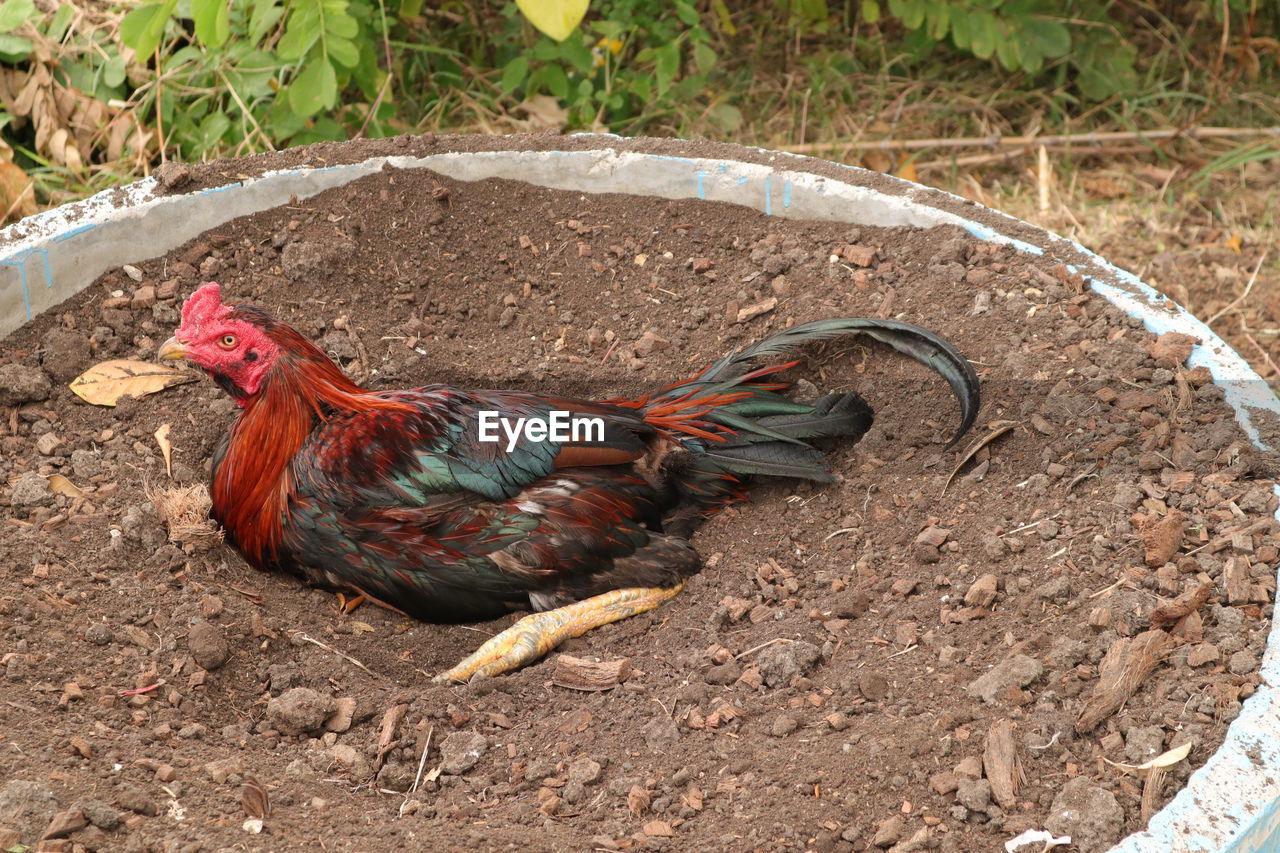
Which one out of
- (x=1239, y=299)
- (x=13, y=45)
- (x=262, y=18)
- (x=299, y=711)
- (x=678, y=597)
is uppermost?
(x=262, y=18)

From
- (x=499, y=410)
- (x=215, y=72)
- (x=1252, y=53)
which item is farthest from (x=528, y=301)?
(x=1252, y=53)

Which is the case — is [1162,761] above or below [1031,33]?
below

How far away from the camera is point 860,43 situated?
6715 millimetres

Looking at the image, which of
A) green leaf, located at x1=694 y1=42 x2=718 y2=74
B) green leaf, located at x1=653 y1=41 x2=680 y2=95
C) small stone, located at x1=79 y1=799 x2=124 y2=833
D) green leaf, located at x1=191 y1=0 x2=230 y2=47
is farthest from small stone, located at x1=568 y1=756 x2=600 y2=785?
green leaf, located at x1=694 y1=42 x2=718 y2=74

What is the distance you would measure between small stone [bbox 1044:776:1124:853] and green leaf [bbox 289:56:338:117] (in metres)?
3.64

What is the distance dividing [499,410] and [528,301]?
90 centimetres

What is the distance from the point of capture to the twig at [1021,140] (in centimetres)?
607

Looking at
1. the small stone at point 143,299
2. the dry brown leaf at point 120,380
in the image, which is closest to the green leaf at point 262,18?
the small stone at point 143,299

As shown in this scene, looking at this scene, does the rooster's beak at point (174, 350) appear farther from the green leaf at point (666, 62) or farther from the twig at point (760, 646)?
the green leaf at point (666, 62)

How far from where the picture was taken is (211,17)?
3896 mm

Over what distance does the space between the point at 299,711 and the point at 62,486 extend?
1.20m

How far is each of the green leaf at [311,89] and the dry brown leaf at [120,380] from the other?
4.36 feet

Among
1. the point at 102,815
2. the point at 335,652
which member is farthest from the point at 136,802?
the point at 335,652

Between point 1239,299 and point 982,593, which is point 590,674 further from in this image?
point 1239,299
